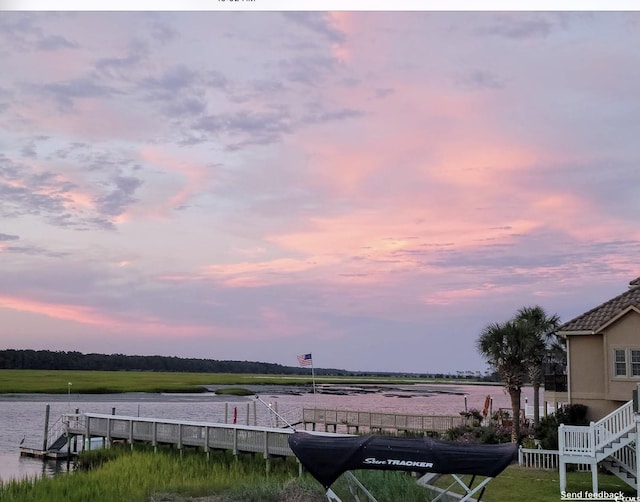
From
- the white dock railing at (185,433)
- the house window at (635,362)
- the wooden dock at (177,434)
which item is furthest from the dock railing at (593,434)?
the wooden dock at (177,434)

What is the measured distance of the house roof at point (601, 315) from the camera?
24.8m

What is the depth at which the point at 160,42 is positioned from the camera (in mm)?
14016

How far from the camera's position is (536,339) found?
3059 centimetres

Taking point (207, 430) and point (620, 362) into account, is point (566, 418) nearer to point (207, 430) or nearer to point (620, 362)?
point (620, 362)

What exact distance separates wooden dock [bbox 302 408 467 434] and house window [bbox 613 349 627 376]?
28.3ft

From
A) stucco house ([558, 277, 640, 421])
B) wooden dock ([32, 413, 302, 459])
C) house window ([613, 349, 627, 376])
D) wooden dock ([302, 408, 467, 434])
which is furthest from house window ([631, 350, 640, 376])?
wooden dock ([32, 413, 302, 459])

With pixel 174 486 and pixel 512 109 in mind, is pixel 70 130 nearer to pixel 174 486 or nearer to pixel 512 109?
pixel 174 486

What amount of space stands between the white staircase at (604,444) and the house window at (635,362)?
5379 millimetres

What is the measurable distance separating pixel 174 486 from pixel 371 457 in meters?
9.71

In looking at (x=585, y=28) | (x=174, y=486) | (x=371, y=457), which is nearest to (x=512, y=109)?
(x=585, y=28)

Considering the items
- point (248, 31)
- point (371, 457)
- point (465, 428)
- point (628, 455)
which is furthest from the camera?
point (465, 428)

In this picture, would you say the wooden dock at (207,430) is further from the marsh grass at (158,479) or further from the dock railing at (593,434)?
the dock railing at (593,434)

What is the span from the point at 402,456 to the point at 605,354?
50.2 feet
